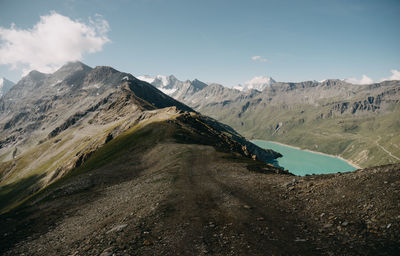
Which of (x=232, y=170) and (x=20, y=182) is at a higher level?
(x=232, y=170)

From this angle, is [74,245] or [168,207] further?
[168,207]

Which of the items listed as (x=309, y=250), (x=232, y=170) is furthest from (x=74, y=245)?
(x=232, y=170)

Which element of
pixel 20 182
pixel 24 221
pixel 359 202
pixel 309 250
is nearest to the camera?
pixel 309 250

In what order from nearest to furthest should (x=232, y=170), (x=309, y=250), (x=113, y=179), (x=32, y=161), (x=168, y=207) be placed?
1. (x=309, y=250)
2. (x=168, y=207)
3. (x=232, y=170)
4. (x=113, y=179)
5. (x=32, y=161)

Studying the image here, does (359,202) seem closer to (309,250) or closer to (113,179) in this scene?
(309,250)

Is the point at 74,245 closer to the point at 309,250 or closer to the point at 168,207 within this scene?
the point at 168,207

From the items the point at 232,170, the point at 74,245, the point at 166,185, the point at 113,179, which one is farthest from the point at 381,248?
the point at 113,179

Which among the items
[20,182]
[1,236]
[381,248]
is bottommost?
[20,182]
